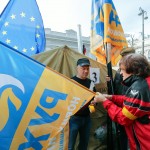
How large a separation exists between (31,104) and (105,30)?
2.22 metres

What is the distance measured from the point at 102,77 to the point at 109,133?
4.17ft

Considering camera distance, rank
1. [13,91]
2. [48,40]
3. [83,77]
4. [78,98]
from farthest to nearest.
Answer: [48,40] → [83,77] → [78,98] → [13,91]

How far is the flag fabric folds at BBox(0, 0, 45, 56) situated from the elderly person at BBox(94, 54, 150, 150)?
288cm

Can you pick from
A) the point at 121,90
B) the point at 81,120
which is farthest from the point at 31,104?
the point at 121,90

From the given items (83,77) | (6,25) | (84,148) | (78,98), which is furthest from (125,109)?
(6,25)

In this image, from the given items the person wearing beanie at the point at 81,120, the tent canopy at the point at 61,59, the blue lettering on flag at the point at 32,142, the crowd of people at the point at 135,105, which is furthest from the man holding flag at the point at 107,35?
the blue lettering on flag at the point at 32,142

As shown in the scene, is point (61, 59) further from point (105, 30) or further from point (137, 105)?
point (137, 105)

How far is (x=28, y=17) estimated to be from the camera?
5.22 metres

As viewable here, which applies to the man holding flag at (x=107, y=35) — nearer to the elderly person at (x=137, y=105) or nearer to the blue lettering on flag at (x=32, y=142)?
the elderly person at (x=137, y=105)

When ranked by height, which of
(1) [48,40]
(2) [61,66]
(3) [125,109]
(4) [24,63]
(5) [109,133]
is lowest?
(5) [109,133]

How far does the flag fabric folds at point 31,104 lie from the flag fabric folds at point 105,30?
73.9 inches

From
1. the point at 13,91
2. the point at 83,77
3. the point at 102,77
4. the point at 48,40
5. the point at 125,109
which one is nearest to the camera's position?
the point at 13,91

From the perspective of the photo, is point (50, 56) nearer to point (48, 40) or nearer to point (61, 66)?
point (61, 66)

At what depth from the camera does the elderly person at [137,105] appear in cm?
214
